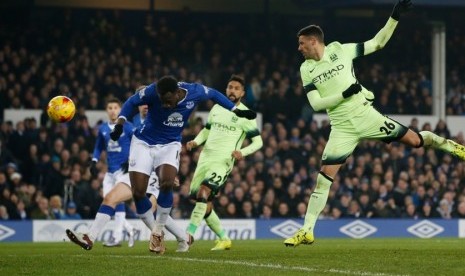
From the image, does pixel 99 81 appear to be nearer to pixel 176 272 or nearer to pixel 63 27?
pixel 63 27

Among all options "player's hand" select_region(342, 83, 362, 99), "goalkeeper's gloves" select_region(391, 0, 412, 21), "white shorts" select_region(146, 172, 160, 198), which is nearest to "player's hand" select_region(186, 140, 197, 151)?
"white shorts" select_region(146, 172, 160, 198)

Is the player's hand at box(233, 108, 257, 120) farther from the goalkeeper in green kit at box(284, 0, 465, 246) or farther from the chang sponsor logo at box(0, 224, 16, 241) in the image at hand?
the chang sponsor logo at box(0, 224, 16, 241)

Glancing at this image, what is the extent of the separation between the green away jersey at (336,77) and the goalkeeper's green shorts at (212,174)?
2778mm

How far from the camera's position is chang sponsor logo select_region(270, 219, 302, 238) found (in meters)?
25.6

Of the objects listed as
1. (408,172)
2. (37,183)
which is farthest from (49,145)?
(408,172)

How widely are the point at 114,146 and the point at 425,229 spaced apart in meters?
10.2

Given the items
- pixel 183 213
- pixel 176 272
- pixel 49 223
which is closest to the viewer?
pixel 176 272

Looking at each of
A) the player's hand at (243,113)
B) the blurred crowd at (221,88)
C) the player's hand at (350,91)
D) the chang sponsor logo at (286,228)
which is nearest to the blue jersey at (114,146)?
the player's hand at (243,113)

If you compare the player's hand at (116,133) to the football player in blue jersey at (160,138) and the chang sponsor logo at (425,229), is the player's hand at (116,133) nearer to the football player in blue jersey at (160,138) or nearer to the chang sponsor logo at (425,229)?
the football player in blue jersey at (160,138)

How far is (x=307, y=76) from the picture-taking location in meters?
14.5

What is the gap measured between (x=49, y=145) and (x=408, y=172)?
9.34 m

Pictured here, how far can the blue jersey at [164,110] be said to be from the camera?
14211 millimetres

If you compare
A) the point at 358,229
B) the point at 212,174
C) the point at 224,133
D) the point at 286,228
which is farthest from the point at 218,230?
the point at 358,229

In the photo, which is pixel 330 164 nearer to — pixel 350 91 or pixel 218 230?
pixel 350 91
